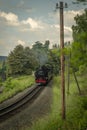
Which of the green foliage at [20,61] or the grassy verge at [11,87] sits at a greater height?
the green foliage at [20,61]

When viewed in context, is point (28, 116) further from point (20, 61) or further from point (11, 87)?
point (20, 61)

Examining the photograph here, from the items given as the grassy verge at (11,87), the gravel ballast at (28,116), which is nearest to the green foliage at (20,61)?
the grassy verge at (11,87)

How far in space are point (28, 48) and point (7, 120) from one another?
71.2 meters

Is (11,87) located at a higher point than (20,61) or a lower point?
lower

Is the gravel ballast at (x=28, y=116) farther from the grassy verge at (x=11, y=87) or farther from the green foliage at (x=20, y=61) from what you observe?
the green foliage at (x=20, y=61)

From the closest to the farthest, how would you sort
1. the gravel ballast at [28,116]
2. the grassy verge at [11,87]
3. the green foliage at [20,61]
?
the gravel ballast at [28,116]
the grassy verge at [11,87]
the green foliage at [20,61]

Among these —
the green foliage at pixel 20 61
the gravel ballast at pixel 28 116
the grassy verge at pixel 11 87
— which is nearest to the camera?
the gravel ballast at pixel 28 116

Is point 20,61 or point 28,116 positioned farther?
point 20,61

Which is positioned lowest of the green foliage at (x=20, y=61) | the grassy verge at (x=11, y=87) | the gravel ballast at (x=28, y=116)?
the gravel ballast at (x=28, y=116)

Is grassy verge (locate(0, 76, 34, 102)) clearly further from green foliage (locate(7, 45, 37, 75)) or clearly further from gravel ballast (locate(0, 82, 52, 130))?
green foliage (locate(7, 45, 37, 75))

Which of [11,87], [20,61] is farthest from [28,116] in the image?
[20,61]

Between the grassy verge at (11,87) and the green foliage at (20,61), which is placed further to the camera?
the green foliage at (20,61)

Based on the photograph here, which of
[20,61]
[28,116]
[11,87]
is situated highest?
[20,61]

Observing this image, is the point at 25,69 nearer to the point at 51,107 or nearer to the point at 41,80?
the point at 41,80
